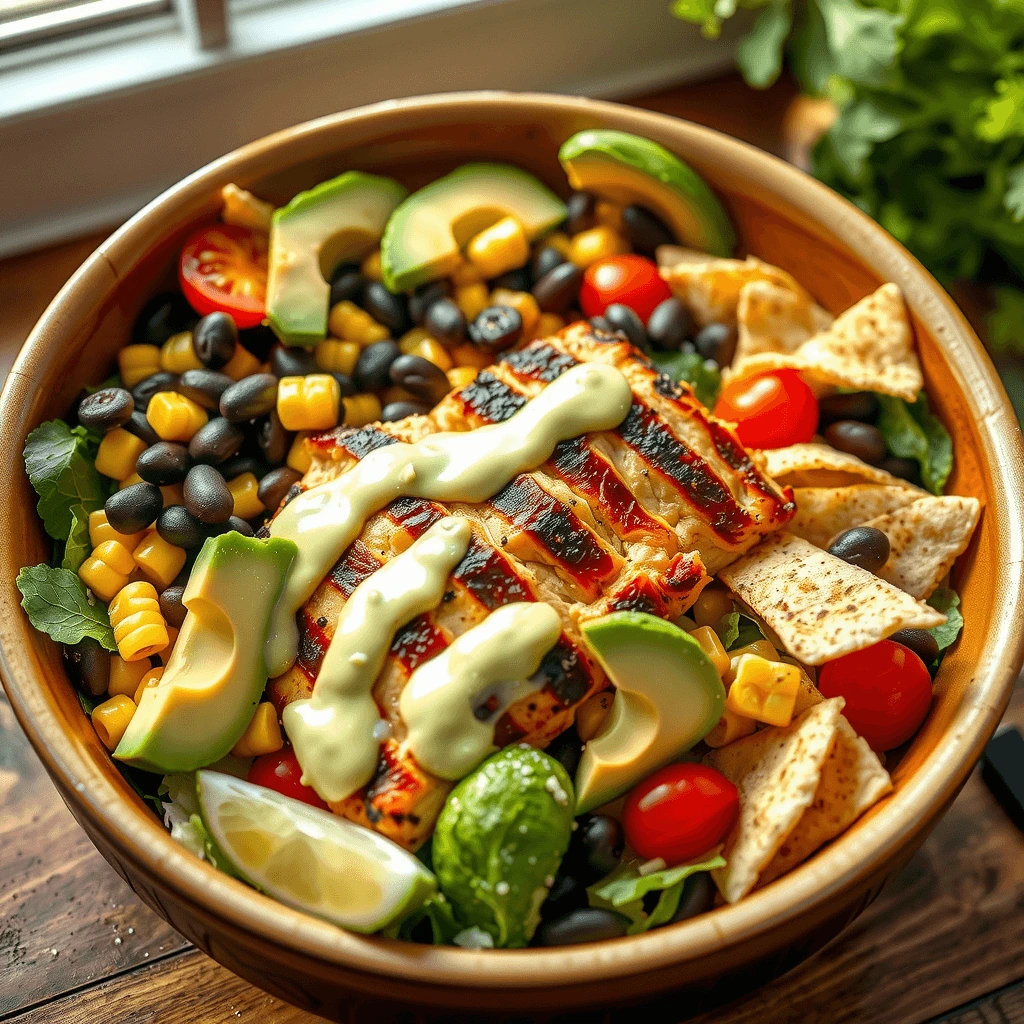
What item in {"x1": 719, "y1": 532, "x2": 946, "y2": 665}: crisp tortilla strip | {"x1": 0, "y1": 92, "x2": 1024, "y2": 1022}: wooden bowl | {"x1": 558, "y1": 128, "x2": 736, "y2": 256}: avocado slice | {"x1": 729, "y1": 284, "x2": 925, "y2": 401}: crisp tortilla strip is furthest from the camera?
{"x1": 558, "y1": 128, "x2": 736, "y2": 256}: avocado slice

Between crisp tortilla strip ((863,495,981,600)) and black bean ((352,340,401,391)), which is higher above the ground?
black bean ((352,340,401,391))

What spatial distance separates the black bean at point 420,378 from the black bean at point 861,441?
1237 mm

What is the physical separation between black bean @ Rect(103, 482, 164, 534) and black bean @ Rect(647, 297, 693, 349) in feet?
5.46

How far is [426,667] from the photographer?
9.48ft

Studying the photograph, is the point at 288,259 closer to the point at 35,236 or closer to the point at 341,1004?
the point at 35,236

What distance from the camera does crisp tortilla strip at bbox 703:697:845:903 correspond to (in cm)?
276

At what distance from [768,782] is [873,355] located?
1.41 metres

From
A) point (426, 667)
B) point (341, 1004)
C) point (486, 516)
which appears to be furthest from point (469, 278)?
point (341, 1004)

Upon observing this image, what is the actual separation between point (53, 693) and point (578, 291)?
6.86ft

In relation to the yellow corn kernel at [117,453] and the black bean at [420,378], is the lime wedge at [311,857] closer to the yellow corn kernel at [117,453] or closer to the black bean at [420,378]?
the yellow corn kernel at [117,453]

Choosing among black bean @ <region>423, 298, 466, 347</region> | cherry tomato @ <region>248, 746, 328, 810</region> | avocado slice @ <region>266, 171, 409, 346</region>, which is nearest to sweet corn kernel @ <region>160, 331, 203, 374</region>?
avocado slice @ <region>266, 171, 409, 346</region>

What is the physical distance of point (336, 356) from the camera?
148 inches

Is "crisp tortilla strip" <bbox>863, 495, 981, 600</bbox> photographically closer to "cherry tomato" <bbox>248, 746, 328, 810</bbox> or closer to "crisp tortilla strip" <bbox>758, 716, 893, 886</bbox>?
"crisp tortilla strip" <bbox>758, 716, 893, 886</bbox>

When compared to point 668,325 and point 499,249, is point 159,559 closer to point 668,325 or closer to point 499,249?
point 499,249
